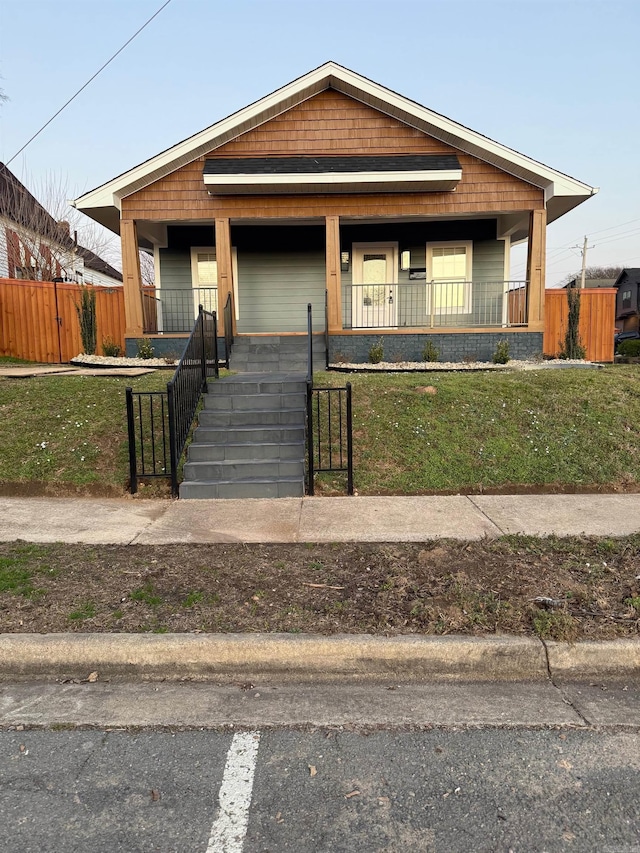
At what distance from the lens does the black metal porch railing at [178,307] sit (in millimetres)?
13680

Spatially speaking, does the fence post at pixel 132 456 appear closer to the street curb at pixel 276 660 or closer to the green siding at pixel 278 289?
the street curb at pixel 276 660

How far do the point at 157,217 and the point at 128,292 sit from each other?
68.8 inches

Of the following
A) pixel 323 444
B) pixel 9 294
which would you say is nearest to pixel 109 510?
pixel 323 444

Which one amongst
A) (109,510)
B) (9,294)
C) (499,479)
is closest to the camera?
(109,510)

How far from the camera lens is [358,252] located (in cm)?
1441

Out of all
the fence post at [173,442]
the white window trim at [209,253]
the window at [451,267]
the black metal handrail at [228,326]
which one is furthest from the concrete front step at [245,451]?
the window at [451,267]

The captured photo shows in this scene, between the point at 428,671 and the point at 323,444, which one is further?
the point at 323,444

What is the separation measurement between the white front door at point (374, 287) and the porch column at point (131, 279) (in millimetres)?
5078

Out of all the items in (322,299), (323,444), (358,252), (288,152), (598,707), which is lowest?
(598,707)

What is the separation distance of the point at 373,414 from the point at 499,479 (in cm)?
198

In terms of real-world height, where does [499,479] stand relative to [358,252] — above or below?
below

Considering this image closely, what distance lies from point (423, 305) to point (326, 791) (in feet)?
42.7

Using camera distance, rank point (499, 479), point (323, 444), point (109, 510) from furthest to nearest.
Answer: point (323, 444), point (499, 479), point (109, 510)

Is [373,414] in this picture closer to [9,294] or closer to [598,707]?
[598,707]
